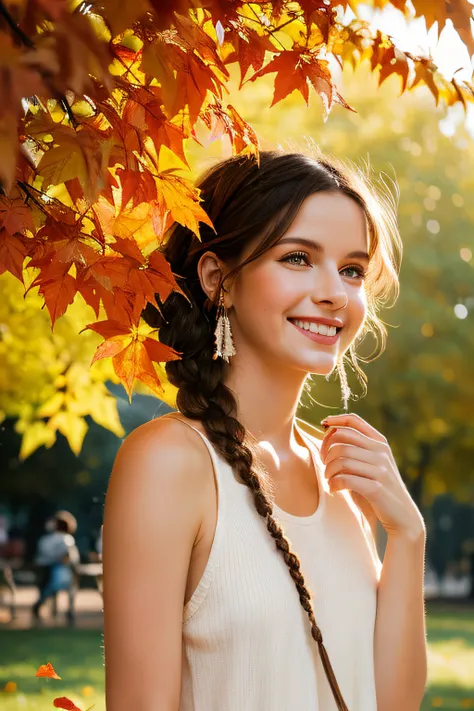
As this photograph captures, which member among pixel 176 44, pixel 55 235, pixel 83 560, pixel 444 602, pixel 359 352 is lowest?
pixel 444 602

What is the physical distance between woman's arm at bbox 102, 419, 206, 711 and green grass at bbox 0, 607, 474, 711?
17.9 ft

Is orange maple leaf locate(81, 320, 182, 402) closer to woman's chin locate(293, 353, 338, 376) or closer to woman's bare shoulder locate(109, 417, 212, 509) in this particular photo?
woman's bare shoulder locate(109, 417, 212, 509)

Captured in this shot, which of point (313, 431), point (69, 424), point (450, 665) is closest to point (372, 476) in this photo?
point (313, 431)

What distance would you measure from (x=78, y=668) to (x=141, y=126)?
972 cm

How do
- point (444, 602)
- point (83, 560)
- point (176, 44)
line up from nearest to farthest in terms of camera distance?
point (176, 44)
point (83, 560)
point (444, 602)

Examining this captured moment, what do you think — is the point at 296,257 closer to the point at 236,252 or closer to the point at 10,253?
the point at 236,252

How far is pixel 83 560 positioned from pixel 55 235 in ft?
54.3

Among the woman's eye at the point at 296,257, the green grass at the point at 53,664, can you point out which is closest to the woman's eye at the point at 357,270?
the woman's eye at the point at 296,257

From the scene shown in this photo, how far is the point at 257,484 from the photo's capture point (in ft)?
8.03

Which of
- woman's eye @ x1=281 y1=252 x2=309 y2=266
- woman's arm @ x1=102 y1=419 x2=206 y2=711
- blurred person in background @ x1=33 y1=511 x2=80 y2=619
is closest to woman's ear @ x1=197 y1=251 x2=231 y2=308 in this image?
woman's eye @ x1=281 y1=252 x2=309 y2=266

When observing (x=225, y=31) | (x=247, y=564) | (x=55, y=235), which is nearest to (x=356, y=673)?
(x=247, y=564)

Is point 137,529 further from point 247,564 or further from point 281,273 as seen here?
point 281,273

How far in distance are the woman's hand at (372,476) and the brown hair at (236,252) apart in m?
0.20

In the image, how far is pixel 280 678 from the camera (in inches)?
91.4
